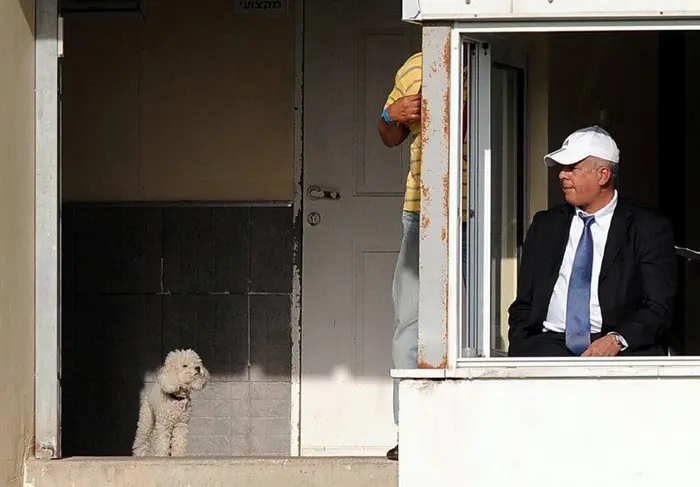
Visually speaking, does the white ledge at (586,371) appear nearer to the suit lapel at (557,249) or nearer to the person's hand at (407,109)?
the suit lapel at (557,249)

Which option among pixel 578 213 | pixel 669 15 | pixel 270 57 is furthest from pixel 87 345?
pixel 669 15

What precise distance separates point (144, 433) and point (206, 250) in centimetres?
100

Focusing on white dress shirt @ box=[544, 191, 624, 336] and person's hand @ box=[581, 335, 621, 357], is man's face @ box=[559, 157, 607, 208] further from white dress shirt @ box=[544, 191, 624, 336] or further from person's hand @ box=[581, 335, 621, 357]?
person's hand @ box=[581, 335, 621, 357]

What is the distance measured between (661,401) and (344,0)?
3.16 meters

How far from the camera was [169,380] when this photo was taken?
25.1 feet

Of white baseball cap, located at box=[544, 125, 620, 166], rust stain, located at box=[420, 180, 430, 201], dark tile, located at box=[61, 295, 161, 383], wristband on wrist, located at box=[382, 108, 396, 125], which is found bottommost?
dark tile, located at box=[61, 295, 161, 383]

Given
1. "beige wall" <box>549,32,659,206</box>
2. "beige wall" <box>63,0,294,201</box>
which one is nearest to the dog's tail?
"beige wall" <box>63,0,294,201</box>

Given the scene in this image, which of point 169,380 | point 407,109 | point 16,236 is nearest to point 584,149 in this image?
point 407,109

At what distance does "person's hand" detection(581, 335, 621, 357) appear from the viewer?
587cm

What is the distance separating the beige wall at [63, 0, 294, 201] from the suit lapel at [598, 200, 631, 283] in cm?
240

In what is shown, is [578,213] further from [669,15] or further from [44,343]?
[44,343]

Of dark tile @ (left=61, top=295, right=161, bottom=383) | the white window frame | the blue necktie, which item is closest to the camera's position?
the white window frame

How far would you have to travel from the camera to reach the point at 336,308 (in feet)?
26.2

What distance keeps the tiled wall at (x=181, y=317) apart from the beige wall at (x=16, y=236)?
1359mm
